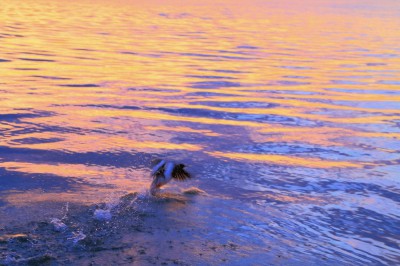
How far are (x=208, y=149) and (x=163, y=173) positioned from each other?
2095 millimetres

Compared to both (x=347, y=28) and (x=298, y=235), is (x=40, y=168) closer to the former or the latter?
(x=298, y=235)

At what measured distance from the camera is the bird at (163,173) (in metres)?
7.13

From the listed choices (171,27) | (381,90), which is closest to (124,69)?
(381,90)

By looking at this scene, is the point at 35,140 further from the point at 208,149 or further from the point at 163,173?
the point at 163,173

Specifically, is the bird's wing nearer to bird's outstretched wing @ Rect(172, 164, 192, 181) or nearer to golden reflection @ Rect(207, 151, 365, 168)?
bird's outstretched wing @ Rect(172, 164, 192, 181)

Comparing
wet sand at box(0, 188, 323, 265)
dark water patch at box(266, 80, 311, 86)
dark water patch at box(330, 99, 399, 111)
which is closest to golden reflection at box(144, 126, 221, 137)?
wet sand at box(0, 188, 323, 265)

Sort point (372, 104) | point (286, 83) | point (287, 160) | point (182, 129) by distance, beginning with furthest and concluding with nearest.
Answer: point (286, 83) < point (372, 104) < point (182, 129) < point (287, 160)

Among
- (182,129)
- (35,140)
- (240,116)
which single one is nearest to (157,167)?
(35,140)

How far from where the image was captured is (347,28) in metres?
32.2

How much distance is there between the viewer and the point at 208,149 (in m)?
9.17

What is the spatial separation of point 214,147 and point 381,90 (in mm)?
6494

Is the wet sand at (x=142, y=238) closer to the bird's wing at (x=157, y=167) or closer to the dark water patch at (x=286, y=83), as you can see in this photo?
the bird's wing at (x=157, y=167)

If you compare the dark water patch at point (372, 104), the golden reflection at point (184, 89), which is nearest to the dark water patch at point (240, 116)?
the golden reflection at point (184, 89)

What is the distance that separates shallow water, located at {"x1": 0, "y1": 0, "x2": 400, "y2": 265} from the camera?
19.8 ft
